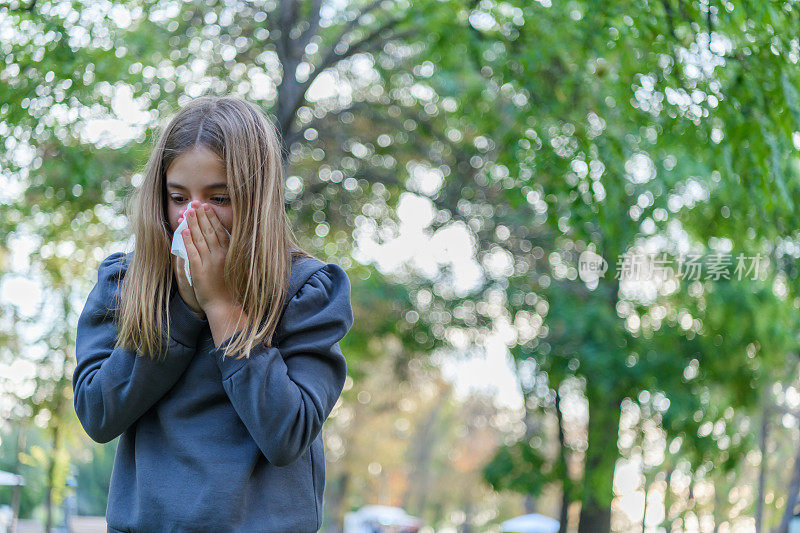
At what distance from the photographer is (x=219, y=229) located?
172 centimetres

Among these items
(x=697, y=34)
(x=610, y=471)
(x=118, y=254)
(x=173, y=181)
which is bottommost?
(x=610, y=471)

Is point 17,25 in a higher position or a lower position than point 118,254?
higher

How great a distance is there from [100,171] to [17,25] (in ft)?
9.82

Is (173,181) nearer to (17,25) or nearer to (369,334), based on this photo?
(17,25)

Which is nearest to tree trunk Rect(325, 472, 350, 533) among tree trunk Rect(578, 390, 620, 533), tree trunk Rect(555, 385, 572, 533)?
tree trunk Rect(555, 385, 572, 533)

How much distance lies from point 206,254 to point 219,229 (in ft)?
0.21

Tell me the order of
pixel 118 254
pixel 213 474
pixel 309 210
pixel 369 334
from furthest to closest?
pixel 369 334
pixel 309 210
pixel 118 254
pixel 213 474

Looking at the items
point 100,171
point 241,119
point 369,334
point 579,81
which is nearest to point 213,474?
point 241,119

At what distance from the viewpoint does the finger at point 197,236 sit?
167 centimetres

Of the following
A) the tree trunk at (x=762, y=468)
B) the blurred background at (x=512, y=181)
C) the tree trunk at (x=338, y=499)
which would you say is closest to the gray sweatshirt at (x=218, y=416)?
the blurred background at (x=512, y=181)

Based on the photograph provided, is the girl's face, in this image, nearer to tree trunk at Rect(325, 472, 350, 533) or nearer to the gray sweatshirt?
the gray sweatshirt

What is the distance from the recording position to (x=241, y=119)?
1.88m

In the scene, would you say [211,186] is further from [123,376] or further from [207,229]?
[123,376]

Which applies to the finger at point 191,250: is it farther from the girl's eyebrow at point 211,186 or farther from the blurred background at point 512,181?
the blurred background at point 512,181
